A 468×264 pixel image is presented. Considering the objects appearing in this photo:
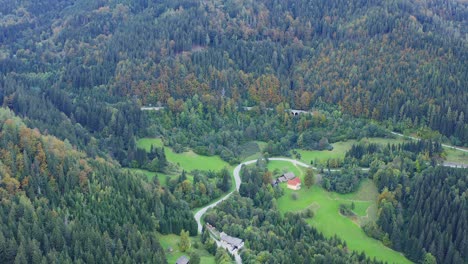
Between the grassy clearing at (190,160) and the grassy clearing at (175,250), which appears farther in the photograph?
the grassy clearing at (190,160)

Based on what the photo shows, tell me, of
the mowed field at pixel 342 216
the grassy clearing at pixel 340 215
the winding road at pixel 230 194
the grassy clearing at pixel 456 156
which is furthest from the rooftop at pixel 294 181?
the grassy clearing at pixel 456 156

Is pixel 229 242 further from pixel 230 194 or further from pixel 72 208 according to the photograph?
pixel 72 208

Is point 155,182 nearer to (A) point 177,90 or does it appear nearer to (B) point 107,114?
(B) point 107,114

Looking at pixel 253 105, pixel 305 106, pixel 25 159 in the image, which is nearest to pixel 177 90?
pixel 253 105

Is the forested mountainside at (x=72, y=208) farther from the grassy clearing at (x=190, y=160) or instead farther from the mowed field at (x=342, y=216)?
the mowed field at (x=342, y=216)

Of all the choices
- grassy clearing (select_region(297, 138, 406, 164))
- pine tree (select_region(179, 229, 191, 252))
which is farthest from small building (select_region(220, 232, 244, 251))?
grassy clearing (select_region(297, 138, 406, 164))

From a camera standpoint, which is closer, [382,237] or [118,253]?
[118,253]
